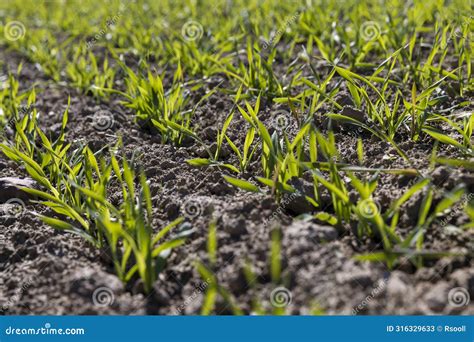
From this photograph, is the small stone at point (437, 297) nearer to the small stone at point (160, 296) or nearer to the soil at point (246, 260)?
the soil at point (246, 260)

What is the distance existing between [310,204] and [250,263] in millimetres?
340

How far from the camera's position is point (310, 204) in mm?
1698

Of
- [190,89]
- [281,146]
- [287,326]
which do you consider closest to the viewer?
[287,326]

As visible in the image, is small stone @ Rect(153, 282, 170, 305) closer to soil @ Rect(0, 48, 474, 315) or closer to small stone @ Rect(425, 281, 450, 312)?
soil @ Rect(0, 48, 474, 315)

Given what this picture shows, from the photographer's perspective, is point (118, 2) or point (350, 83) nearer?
point (350, 83)

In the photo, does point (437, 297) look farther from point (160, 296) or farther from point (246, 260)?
point (160, 296)

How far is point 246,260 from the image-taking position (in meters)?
1.44

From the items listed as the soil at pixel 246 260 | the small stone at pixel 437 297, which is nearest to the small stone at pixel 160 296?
the soil at pixel 246 260

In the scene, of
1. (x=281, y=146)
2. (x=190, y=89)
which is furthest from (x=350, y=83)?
(x=190, y=89)

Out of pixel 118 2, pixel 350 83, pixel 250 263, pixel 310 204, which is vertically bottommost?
pixel 250 263

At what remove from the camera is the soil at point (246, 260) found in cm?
132

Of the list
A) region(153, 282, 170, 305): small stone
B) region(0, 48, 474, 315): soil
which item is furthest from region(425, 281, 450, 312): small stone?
region(153, 282, 170, 305): small stone

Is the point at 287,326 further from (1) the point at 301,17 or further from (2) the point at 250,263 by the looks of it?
(1) the point at 301,17

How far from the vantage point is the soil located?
1.32 metres
